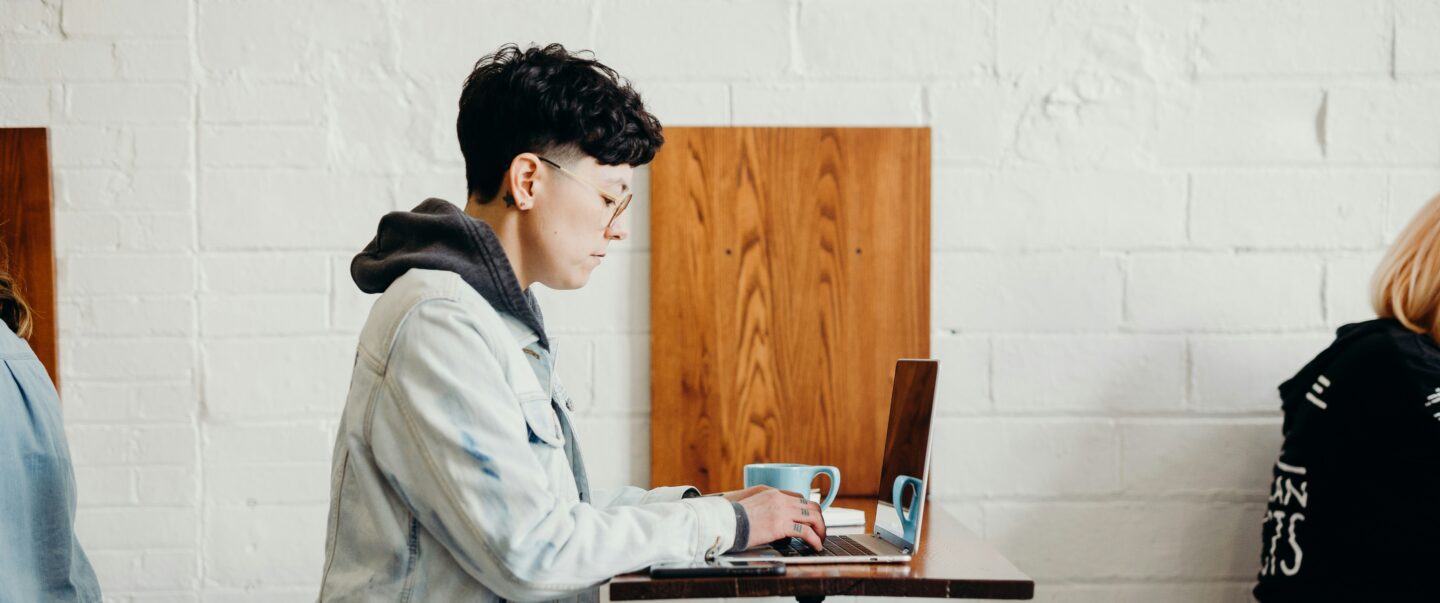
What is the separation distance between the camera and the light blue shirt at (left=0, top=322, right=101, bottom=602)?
1326 mm

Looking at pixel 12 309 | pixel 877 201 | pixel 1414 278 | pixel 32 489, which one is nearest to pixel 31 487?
pixel 32 489

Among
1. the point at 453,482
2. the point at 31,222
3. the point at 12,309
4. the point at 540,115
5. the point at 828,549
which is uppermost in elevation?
the point at 540,115

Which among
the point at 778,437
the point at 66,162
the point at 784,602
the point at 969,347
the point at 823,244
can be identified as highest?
the point at 66,162

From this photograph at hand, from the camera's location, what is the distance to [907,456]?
1.42 metres

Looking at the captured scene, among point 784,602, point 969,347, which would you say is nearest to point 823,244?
point 969,347

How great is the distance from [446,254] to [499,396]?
176 millimetres

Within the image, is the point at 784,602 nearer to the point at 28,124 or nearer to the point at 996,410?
the point at 996,410

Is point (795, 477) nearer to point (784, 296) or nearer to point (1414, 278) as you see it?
point (784, 296)

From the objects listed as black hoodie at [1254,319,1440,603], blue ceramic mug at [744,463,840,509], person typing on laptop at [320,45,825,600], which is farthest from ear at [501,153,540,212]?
black hoodie at [1254,319,1440,603]

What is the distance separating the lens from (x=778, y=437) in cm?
188

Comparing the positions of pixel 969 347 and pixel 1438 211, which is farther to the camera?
pixel 969 347

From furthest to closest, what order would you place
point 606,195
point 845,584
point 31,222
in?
point 31,222
point 606,195
point 845,584

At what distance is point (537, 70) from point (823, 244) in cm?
76

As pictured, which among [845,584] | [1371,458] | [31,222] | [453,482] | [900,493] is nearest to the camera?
[453,482]
